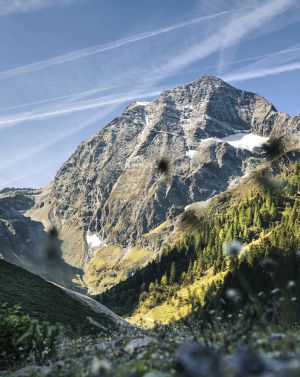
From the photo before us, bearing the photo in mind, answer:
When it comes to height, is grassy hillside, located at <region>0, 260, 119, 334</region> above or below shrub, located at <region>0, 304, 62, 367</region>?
above

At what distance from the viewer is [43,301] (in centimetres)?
4025

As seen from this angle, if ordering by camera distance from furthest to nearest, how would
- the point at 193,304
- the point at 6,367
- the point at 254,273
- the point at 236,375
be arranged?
the point at 254,273 → the point at 6,367 → the point at 193,304 → the point at 236,375

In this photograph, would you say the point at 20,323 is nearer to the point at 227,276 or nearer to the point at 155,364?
the point at 155,364

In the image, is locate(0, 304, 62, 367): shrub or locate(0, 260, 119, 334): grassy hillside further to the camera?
locate(0, 260, 119, 334): grassy hillside

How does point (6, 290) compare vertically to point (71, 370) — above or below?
above

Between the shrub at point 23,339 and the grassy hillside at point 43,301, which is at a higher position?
the grassy hillside at point 43,301

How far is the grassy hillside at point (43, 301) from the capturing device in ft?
118

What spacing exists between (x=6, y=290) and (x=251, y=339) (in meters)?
34.1

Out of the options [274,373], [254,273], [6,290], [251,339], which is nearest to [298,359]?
[274,373]

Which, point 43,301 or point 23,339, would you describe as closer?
point 23,339

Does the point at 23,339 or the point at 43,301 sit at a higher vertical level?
the point at 43,301

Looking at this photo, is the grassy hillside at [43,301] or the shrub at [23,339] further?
the grassy hillside at [43,301]

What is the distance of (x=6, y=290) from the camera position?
3969cm

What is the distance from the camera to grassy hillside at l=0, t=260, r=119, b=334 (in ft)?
118
